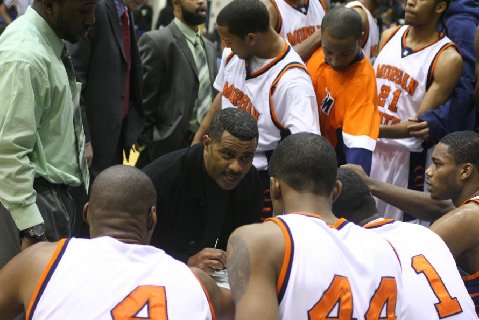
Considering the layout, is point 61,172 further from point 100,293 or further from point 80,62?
point 80,62

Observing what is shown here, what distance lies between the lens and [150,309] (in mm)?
2377

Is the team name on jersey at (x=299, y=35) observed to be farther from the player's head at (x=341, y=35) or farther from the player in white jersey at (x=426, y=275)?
the player in white jersey at (x=426, y=275)

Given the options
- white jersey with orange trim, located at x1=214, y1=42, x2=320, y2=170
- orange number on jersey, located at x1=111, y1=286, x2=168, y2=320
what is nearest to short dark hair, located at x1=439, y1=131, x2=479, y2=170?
white jersey with orange trim, located at x1=214, y1=42, x2=320, y2=170

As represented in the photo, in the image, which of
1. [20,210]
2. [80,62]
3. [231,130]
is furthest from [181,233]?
[80,62]

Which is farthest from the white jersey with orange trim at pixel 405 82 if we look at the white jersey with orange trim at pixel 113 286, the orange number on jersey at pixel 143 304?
the orange number on jersey at pixel 143 304

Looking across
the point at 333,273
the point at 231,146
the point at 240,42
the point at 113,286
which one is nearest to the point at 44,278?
the point at 113,286

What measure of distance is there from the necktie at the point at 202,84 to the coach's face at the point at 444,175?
86.7 inches

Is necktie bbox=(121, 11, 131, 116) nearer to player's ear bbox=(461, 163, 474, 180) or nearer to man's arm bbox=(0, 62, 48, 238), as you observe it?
man's arm bbox=(0, 62, 48, 238)

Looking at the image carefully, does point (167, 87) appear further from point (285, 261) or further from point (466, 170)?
point (285, 261)

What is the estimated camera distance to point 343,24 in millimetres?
4496

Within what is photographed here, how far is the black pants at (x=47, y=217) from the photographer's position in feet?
11.0

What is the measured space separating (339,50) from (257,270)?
7.48 feet

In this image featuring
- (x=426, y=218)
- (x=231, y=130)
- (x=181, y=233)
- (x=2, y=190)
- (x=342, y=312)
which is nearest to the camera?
(x=342, y=312)

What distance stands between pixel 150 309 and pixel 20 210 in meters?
1.00
